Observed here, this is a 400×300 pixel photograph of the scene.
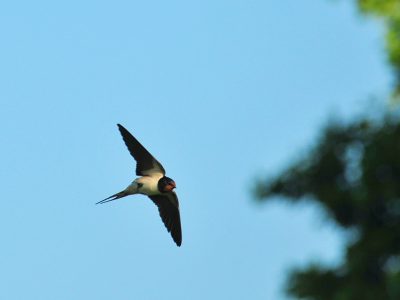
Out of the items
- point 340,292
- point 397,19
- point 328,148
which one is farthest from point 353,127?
point 340,292

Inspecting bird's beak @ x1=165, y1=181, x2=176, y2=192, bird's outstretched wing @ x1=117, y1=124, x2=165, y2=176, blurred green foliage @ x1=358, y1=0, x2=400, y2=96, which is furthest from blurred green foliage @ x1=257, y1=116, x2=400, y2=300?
bird's outstretched wing @ x1=117, y1=124, x2=165, y2=176

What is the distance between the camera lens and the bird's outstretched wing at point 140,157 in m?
12.3

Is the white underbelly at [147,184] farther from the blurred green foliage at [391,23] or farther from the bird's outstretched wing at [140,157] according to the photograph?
the blurred green foliage at [391,23]

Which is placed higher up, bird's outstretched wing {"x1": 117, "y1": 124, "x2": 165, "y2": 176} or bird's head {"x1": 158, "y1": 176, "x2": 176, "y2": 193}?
bird's outstretched wing {"x1": 117, "y1": 124, "x2": 165, "y2": 176}


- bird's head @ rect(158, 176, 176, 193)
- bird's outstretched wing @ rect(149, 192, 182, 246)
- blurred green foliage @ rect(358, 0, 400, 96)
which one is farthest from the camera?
bird's outstretched wing @ rect(149, 192, 182, 246)

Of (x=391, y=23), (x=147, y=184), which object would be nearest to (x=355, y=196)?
(x=391, y=23)

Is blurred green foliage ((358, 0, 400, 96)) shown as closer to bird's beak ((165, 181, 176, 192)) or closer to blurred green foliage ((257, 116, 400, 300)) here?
blurred green foliage ((257, 116, 400, 300))

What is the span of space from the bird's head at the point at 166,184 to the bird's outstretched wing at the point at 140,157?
0.11m

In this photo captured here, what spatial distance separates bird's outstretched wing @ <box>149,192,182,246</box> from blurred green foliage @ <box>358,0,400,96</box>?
3.01m

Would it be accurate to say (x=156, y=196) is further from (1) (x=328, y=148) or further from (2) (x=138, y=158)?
(1) (x=328, y=148)

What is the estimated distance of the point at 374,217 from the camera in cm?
1192

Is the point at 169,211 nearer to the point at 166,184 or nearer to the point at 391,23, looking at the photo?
the point at 166,184

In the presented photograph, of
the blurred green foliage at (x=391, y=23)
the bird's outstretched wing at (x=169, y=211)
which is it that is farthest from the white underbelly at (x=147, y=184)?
the blurred green foliage at (x=391, y=23)

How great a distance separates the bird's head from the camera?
12336 mm
